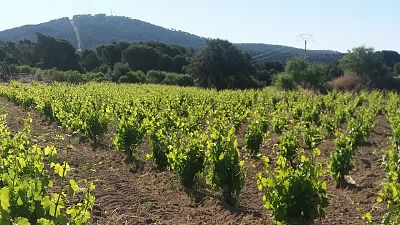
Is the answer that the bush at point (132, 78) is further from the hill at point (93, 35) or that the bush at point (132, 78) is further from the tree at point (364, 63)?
the hill at point (93, 35)

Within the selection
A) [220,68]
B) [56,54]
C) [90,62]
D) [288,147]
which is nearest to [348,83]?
[220,68]

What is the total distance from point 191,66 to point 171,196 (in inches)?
1521

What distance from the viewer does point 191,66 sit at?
4572 centimetres

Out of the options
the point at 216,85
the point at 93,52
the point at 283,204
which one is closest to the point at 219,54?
the point at 216,85

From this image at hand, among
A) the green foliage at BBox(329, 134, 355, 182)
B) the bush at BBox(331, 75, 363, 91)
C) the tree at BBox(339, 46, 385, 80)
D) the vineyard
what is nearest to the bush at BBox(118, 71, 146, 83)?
the bush at BBox(331, 75, 363, 91)

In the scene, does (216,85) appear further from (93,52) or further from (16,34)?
(16,34)

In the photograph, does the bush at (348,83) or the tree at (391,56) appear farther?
the tree at (391,56)

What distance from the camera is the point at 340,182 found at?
8789 mm

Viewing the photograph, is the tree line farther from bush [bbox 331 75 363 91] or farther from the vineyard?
the vineyard

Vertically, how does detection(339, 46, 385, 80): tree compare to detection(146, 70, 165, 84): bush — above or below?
above

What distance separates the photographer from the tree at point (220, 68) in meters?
44.1

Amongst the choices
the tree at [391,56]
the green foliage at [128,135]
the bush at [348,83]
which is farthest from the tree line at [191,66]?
the green foliage at [128,135]

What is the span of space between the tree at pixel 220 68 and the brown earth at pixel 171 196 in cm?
3298

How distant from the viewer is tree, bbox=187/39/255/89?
1736 inches
